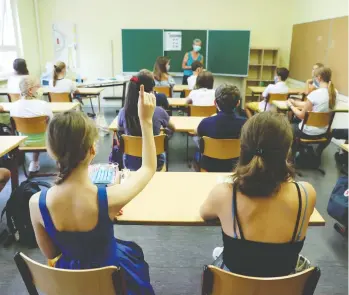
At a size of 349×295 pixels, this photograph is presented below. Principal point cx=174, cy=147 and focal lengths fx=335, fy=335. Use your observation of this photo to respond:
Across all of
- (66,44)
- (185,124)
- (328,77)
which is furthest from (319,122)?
(66,44)

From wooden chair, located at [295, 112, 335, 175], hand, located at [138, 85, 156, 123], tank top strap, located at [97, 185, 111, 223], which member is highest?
hand, located at [138, 85, 156, 123]

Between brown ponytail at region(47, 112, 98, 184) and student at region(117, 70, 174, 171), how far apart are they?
1362mm

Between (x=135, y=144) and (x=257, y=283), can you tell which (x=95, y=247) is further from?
(x=135, y=144)

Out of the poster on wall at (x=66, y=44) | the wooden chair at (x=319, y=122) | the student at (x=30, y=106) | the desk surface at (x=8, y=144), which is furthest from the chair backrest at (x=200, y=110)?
the poster on wall at (x=66, y=44)

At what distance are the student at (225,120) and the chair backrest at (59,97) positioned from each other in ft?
10.2

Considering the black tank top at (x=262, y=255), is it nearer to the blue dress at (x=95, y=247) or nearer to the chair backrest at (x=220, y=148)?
the blue dress at (x=95, y=247)

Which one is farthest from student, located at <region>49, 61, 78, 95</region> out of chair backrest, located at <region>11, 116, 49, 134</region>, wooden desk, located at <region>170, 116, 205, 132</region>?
wooden desk, located at <region>170, 116, 205, 132</region>

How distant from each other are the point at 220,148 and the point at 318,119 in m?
1.79

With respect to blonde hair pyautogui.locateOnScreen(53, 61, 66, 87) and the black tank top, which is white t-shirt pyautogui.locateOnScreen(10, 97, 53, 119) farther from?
the black tank top

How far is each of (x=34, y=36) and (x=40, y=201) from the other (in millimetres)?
7285

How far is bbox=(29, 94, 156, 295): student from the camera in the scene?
46.4 inches

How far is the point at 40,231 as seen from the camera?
50.3 inches

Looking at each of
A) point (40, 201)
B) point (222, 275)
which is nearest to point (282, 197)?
point (222, 275)

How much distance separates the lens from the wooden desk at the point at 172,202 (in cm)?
156
